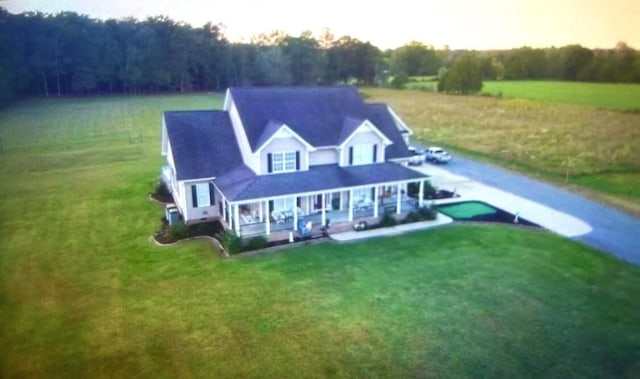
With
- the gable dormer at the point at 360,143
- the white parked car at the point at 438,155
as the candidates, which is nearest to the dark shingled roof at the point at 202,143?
the gable dormer at the point at 360,143

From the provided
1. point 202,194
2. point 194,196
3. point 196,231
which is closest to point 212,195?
point 202,194

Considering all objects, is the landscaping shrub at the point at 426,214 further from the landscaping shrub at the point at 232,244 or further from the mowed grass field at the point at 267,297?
the landscaping shrub at the point at 232,244

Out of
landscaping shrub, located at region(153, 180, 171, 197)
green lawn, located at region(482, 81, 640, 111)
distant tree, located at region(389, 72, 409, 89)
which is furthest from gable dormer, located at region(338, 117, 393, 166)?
landscaping shrub, located at region(153, 180, 171, 197)

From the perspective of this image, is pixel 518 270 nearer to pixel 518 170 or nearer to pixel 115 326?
pixel 518 170

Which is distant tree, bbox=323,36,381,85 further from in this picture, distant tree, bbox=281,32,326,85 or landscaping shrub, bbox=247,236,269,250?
landscaping shrub, bbox=247,236,269,250

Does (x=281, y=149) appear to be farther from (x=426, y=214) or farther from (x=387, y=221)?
(x=426, y=214)
